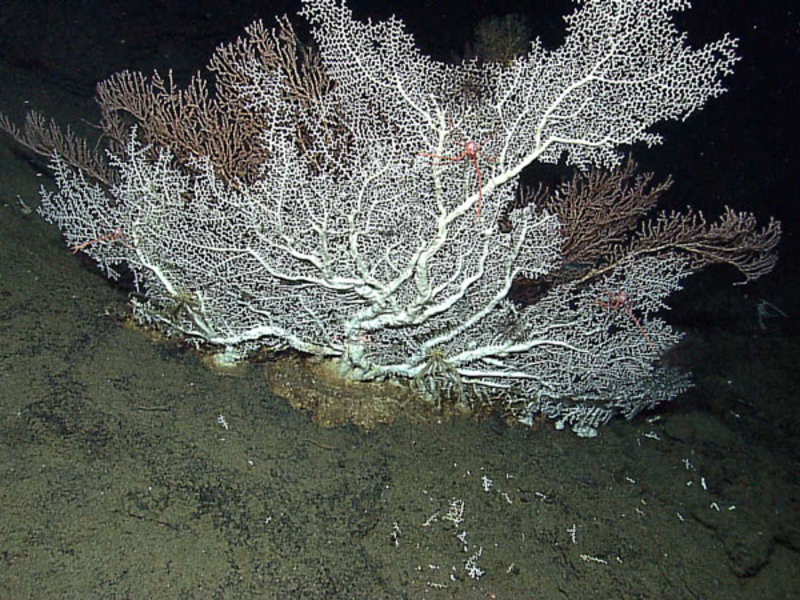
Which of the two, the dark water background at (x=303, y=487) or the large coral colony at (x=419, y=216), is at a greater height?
the large coral colony at (x=419, y=216)

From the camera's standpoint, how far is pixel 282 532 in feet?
8.50

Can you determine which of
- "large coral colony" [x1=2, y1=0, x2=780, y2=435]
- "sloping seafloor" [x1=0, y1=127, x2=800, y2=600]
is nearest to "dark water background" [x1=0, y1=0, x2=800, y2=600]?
"sloping seafloor" [x1=0, y1=127, x2=800, y2=600]

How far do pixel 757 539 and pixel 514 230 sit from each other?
2.78m

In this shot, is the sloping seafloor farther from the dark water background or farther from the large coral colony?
the large coral colony

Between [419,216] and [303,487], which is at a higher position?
[419,216]

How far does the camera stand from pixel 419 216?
288 cm

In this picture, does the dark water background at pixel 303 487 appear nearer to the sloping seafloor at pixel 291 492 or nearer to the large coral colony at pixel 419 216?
the sloping seafloor at pixel 291 492

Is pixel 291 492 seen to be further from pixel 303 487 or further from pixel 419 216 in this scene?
pixel 419 216

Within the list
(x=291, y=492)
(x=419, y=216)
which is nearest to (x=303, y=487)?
(x=291, y=492)

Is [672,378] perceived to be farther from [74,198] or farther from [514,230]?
[74,198]

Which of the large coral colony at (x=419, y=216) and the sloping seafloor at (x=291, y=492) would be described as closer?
the sloping seafloor at (x=291, y=492)

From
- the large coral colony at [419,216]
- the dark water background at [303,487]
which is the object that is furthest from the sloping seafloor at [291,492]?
the large coral colony at [419,216]

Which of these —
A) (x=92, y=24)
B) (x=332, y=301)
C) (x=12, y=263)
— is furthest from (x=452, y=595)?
(x=92, y=24)

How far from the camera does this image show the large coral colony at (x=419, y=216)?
101 inches
